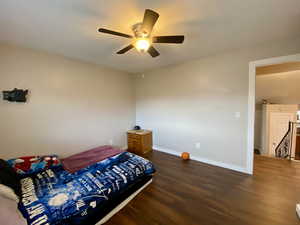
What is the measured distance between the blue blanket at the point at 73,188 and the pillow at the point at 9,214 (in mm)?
112

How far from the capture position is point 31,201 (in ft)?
4.85

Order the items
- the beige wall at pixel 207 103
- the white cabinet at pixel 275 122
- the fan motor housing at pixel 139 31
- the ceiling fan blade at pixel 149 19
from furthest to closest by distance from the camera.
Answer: the white cabinet at pixel 275 122 → the beige wall at pixel 207 103 → the fan motor housing at pixel 139 31 → the ceiling fan blade at pixel 149 19

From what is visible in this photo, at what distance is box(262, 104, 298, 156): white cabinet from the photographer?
451 cm

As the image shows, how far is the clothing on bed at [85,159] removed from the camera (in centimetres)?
242

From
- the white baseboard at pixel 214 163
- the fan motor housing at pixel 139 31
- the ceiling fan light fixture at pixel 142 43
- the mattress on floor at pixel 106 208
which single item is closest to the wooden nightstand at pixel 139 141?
the white baseboard at pixel 214 163

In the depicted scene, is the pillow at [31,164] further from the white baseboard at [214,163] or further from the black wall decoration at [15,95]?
the white baseboard at [214,163]

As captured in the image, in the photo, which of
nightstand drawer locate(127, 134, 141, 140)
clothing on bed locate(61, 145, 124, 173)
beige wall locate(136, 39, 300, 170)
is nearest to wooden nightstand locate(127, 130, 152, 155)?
nightstand drawer locate(127, 134, 141, 140)

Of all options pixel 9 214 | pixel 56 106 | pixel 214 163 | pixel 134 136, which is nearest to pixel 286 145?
pixel 214 163

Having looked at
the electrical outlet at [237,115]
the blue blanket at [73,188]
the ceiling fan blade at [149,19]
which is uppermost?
the ceiling fan blade at [149,19]

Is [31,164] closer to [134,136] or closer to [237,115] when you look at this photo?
[134,136]

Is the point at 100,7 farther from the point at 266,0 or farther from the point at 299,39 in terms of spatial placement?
the point at 299,39

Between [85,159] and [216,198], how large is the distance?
2.37m

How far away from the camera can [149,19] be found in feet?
4.70

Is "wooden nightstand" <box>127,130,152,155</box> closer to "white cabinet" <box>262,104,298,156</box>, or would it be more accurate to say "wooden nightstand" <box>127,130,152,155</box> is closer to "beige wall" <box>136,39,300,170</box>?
"beige wall" <box>136,39,300,170</box>
